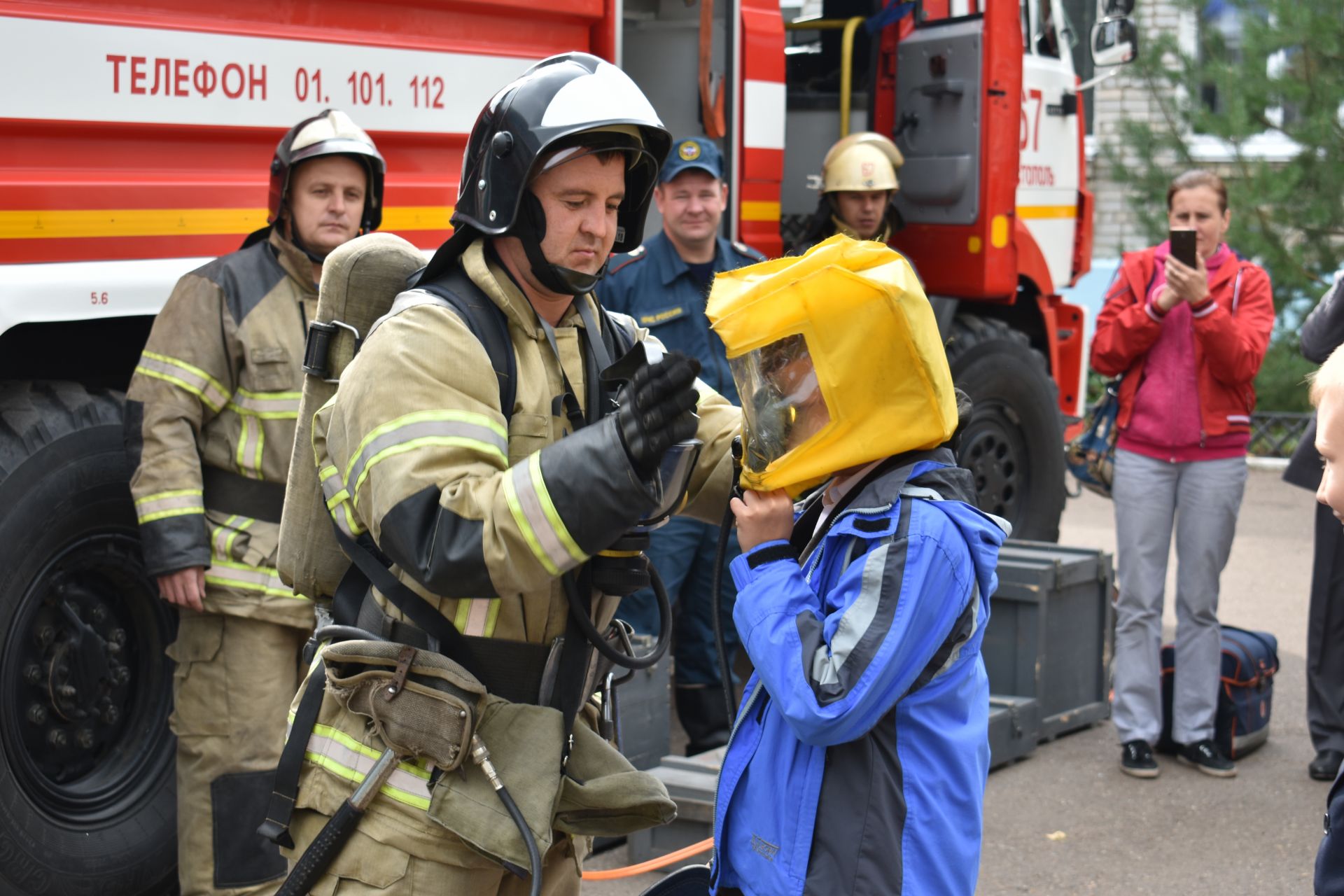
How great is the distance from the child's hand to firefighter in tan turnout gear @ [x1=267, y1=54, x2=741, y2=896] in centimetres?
15

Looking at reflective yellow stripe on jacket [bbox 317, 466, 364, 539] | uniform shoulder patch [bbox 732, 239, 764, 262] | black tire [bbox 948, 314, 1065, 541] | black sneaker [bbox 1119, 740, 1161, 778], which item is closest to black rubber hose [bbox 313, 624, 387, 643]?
reflective yellow stripe on jacket [bbox 317, 466, 364, 539]

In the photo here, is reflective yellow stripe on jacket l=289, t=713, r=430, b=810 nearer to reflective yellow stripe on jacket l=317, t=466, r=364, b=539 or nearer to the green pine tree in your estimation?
reflective yellow stripe on jacket l=317, t=466, r=364, b=539

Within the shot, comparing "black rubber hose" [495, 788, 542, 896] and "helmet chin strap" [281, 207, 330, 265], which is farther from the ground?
"helmet chin strap" [281, 207, 330, 265]

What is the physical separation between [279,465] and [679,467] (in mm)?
1953

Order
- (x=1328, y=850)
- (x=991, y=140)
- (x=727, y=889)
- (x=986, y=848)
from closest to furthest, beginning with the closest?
(x=1328, y=850) < (x=727, y=889) < (x=986, y=848) < (x=991, y=140)

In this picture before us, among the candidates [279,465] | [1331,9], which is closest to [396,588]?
[279,465]

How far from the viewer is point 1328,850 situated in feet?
6.30

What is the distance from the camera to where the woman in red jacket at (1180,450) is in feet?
16.4

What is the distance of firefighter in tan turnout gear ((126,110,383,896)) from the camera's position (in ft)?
12.5

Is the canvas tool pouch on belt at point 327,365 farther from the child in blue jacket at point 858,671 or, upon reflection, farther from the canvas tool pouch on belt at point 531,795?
the child in blue jacket at point 858,671

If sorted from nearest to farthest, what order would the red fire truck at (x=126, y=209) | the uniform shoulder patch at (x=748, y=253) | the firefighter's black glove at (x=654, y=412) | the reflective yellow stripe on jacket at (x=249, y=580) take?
the firefighter's black glove at (x=654, y=412) < the red fire truck at (x=126, y=209) < the reflective yellow stripe on jacket at (x=249, y=580) < the uniform shoulder patch at (x=748, y=253)

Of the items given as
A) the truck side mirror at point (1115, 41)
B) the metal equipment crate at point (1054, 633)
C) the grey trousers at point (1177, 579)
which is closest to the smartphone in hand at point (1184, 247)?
the grey trousers at point (1177, 579)

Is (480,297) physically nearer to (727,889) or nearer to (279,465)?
(727,889)

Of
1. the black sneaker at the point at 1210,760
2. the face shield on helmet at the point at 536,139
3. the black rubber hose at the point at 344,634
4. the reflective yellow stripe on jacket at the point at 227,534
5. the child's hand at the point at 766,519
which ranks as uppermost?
the face shield on helmet at the point at 536,139
